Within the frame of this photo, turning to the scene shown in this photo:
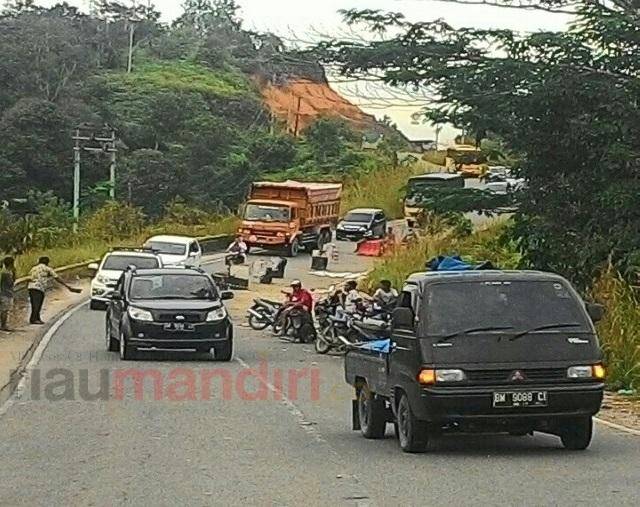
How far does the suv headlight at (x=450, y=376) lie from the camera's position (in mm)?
11820

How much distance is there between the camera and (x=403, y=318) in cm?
1251

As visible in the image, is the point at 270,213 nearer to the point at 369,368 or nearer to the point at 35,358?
the point at 35,358

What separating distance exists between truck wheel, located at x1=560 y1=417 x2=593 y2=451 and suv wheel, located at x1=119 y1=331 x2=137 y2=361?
12.1 metres

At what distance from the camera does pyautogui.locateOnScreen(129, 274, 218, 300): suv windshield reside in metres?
24.3

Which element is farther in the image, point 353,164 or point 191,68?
point 191,68

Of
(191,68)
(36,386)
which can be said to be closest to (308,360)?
(36,386)

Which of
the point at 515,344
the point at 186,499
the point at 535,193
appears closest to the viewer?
the point at 186,499

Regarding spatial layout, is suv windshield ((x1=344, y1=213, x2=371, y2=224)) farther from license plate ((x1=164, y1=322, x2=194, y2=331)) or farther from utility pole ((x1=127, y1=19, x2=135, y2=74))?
license plate ((x1=164, y1=322, x2=194, y2=331))

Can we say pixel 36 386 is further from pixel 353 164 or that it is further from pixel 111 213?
pixel 353 164

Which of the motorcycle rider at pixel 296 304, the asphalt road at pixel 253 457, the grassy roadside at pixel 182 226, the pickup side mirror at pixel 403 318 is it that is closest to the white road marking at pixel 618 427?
the asphalt road at pixel 253 457

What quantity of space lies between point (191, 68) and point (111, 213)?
44251mm

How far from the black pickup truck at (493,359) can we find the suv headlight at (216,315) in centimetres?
1077

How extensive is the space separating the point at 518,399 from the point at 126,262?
1028 inches

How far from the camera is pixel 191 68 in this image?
336 ft
